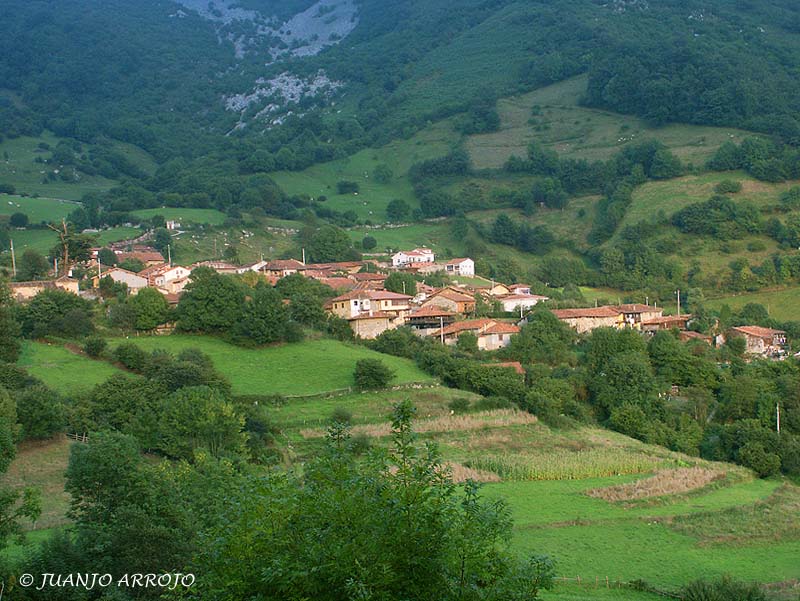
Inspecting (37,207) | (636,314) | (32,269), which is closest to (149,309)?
(32,269)

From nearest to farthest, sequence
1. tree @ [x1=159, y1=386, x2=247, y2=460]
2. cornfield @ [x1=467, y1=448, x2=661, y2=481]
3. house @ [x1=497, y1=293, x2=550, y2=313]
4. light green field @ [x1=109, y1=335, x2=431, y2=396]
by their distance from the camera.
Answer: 1. tree @ [x1=159, y1=386, x2=247, y2=460]
2. cornfield @ [x1=467, y1=448, x2=661, y2=481]
3. light green field @ [x1=109, y1=335, x2=431, y2=396]
4. house @ [x1=497, y1=293, x2=550, y2=313]

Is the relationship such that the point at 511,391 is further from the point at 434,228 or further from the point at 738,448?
the point at 434,228

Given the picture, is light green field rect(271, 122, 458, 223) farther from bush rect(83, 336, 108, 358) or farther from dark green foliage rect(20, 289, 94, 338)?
bush rect(83, 336, 108, 358)

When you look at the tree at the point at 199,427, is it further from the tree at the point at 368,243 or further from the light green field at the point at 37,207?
the light green field at the point at 37,207

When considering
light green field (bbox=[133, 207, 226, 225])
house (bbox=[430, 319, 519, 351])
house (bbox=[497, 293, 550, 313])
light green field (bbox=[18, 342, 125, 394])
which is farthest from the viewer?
light green field (bbox=[133, 207, 226, 225])

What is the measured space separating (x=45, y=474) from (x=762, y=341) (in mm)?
38969

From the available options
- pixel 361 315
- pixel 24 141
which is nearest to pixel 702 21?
pixel 24 141

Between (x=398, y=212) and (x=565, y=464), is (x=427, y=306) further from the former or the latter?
(x=398, y=212)

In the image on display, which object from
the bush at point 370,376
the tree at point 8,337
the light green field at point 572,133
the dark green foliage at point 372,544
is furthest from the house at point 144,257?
the dark green foliage at point 372,544

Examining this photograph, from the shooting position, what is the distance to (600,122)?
4247 inches

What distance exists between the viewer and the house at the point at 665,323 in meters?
54.9

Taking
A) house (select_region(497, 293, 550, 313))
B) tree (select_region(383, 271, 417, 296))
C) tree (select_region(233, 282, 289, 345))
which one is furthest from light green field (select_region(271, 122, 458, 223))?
tree (select_region(233, 282, 289, 345))

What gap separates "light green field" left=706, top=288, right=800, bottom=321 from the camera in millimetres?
60250

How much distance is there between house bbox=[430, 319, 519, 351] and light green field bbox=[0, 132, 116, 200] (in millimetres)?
63410
